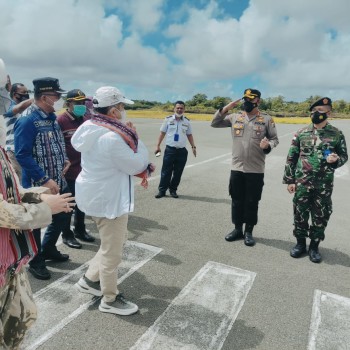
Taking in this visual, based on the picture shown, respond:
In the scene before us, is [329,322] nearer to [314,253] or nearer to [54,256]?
[314,253]

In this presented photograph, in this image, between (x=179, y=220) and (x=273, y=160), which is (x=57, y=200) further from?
(x=273, y=160)

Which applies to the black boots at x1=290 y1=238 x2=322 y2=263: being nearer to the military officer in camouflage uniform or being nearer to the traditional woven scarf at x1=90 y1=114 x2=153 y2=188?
the military officer in camouflage uniform

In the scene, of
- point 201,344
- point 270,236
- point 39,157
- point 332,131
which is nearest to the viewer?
point 201,344

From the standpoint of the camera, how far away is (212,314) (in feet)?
10.7

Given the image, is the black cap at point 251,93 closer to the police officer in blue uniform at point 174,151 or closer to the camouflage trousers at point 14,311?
the police officer in blue uniform at point 174,151

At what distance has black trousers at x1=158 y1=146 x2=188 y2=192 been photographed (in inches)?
297

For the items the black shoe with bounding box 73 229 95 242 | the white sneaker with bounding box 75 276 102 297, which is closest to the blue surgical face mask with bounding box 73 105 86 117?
the black shoe with bounding box 73 229 95 242

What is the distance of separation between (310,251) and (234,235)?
3.72 ft

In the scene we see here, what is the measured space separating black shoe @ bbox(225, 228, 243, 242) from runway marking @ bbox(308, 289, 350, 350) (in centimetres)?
158

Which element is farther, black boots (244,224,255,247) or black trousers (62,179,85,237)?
black boots (244,224,255,247)

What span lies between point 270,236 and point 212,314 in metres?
2.61

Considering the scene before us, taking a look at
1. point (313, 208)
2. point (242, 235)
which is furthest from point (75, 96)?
point (313, 208)

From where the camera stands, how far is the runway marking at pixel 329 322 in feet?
9.68

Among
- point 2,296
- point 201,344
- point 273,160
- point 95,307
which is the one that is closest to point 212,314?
point 201,344
